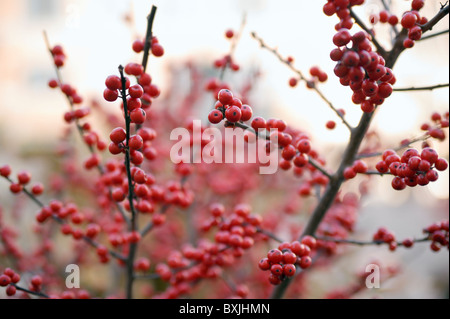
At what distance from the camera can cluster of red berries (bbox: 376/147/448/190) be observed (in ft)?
2.90

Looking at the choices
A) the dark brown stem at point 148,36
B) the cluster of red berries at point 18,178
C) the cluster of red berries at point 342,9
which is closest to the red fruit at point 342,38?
the cluster of red berries at point 342,9

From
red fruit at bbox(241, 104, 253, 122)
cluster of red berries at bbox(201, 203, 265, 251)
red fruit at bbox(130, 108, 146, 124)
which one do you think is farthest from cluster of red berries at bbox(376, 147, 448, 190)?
red fruit at bbox(130, 108, 146, 124)

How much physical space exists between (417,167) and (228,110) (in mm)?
552

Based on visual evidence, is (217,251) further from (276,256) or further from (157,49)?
(157,49)

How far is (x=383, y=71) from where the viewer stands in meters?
0.82

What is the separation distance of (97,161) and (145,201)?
0.30 metres

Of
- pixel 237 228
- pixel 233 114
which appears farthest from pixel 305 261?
pixel 233 114

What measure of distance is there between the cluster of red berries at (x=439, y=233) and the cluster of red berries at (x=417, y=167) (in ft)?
1.38

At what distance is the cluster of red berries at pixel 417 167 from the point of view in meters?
0.88

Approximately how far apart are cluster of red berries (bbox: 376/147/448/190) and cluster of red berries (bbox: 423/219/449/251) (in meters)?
0.42

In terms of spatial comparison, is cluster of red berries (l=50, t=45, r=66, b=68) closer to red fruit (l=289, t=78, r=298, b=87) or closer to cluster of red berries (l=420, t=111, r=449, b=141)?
red fruit (l=289, t=78, r=298, b=87)

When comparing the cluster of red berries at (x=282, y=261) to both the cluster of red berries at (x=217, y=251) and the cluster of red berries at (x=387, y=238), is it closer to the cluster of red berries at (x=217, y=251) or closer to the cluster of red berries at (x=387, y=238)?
the cluster of red berries at (x=217, y=251)

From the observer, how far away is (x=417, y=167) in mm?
893
